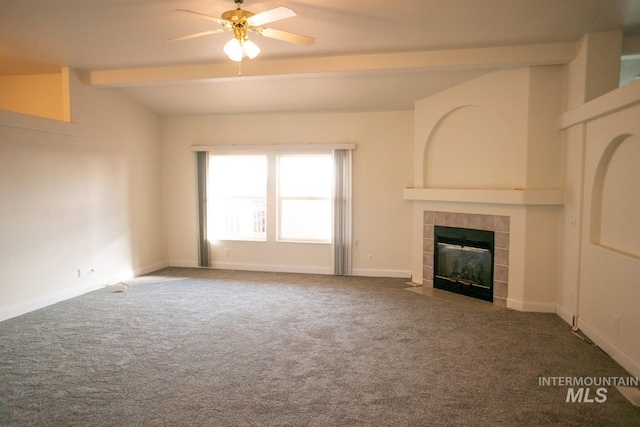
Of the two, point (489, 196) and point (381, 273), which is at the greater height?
point (489, 196)

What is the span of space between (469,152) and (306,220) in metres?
2.87

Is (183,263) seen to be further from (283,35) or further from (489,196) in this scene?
(489,196)

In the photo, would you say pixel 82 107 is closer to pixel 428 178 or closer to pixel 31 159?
pixel 31 159

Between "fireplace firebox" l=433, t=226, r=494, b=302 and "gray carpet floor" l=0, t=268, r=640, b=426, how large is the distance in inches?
11.6

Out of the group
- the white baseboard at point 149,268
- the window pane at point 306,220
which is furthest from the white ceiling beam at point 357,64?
the white baseboard at point 149,268

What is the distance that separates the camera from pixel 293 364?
328 centimetres

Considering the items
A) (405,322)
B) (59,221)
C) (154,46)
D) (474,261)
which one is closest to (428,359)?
(405,322)

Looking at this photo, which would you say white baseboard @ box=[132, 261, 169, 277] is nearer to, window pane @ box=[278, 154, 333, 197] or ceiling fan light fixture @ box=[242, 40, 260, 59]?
window pane @ box=[278, 154, 333, 197]

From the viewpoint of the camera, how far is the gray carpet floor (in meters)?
2.58

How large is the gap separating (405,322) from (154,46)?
407 centimetres

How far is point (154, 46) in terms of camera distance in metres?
4.46

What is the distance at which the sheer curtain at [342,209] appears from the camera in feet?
21.4

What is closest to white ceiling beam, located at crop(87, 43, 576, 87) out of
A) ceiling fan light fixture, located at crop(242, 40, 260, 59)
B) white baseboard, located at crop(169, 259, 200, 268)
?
ceiling fan light fixture, located at crop(242, 40, 260, 59)

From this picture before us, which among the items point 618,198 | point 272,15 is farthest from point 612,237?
point 272,15
